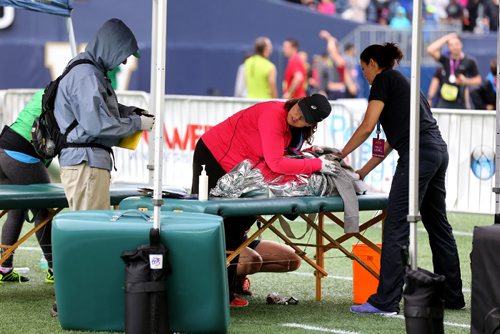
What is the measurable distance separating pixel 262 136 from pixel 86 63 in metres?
1.20

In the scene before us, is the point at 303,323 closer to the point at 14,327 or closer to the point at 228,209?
the point at 228,209

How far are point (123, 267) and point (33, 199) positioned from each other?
1441 mm

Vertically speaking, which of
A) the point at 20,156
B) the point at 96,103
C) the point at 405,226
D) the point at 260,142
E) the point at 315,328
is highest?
the point at 96,103

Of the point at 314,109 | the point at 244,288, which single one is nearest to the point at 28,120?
the point at 244,288

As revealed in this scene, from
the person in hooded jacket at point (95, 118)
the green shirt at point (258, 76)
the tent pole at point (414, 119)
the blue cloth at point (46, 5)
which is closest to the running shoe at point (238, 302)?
the person in hooded jacket at point (95, 118)

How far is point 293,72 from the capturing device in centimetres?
2086

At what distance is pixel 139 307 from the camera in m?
6.67

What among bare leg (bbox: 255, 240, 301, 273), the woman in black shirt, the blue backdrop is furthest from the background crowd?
the woman in black shirt

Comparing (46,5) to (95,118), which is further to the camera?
(46,5)

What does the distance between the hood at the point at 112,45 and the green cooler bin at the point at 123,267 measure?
1.11 metres

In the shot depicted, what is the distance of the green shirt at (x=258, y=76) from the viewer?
19062 mm

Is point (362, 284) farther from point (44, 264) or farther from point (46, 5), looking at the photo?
point (46, 5)

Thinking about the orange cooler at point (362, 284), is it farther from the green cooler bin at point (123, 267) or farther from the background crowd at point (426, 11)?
the background crowd at point (426, 11)

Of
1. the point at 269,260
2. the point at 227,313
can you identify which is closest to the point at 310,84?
the point at 269,260
